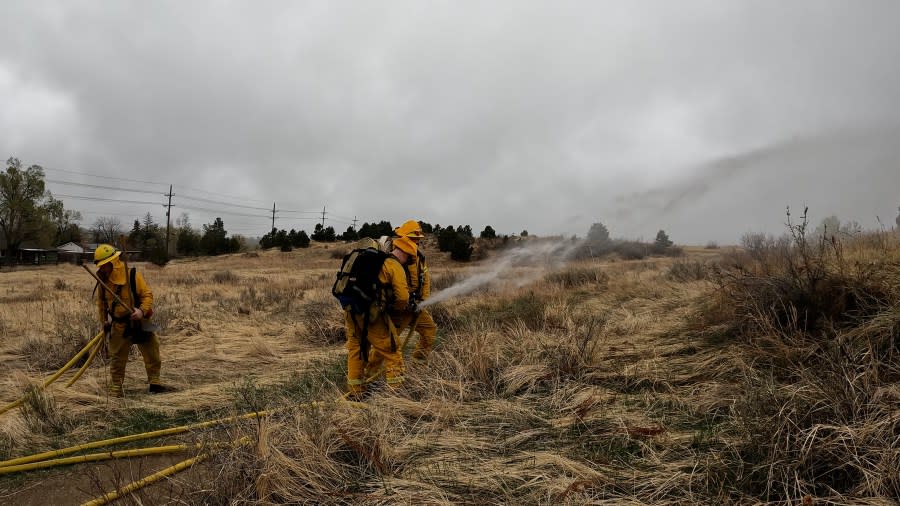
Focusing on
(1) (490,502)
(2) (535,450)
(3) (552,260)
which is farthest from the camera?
(3) (552,260)

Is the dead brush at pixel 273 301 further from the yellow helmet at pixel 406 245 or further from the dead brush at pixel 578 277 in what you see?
the dead brush at pixel 578 277

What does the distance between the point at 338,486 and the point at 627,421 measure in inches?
77.9

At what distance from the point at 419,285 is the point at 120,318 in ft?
11.5

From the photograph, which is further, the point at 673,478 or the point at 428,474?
the point at 428,474

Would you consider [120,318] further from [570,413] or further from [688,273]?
[688,273]

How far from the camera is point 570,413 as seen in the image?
137 inches

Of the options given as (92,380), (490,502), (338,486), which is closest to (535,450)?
(490,502)

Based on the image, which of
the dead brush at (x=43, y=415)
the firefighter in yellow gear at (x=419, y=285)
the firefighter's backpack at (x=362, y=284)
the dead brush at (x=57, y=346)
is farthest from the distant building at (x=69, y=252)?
the firefighter's backpack at (x=362, y=284)

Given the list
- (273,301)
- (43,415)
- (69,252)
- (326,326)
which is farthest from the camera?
(69,252)

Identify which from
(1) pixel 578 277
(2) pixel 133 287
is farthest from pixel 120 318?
(1) pixel 578 277

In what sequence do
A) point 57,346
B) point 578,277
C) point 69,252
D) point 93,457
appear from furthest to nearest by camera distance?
point 69,252 < point 578,277 < point 57,346 < point 93,457

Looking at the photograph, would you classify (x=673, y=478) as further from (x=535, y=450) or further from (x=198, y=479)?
(x=198, y=479)

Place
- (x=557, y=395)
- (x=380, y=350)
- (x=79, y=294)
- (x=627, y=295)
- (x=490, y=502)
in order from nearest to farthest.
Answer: (x=490, y=502) → (x=557, y=395) → (x=380, y=350) → (x=627, y=295) → (x=79, y=294)

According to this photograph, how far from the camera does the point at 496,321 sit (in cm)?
754
